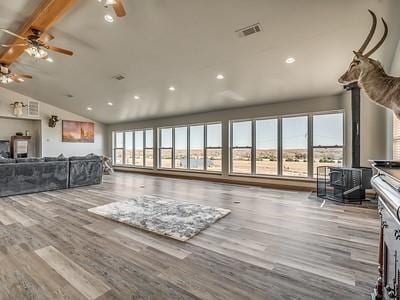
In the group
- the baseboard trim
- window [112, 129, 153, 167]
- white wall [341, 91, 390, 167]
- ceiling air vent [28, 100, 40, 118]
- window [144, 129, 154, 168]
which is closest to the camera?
white wall [341, 91, 390, 167]

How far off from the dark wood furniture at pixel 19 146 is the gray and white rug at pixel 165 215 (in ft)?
24.2

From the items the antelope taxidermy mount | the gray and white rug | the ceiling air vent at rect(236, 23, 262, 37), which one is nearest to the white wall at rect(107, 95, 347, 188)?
the gray and white rug

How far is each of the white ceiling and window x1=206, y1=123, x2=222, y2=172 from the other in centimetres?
126

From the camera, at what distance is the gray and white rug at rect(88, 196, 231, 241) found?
9.75ft

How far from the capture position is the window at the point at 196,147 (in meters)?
8.21

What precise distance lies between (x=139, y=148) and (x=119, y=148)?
63.5 inches

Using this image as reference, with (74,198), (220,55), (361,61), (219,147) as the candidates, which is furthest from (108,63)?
(361,61)

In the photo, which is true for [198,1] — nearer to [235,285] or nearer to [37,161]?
[235,285]

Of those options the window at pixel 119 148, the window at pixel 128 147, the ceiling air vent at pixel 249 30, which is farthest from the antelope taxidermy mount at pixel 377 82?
the window at pixel 119 148

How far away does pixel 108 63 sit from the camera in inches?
199

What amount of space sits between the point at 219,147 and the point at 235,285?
6036 millimetres

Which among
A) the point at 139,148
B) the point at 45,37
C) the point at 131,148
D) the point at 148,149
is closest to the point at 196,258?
the point at 45,37

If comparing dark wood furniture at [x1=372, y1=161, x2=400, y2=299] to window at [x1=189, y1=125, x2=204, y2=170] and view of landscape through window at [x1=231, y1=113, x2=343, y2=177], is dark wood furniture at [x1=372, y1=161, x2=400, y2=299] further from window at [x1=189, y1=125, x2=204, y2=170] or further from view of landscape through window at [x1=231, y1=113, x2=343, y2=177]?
window at [x1=189, y1=125, x2=204, y2=170]

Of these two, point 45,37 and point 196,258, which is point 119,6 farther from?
point 196,258
